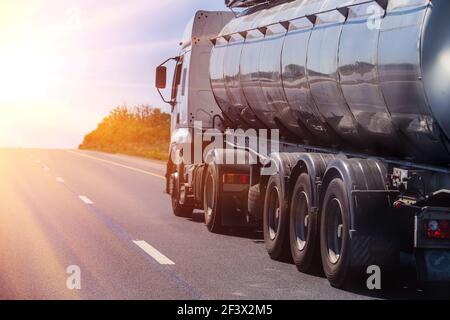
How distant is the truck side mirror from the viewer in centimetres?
1780

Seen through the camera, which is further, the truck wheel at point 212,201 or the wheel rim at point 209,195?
the wheel rim at point 209,195

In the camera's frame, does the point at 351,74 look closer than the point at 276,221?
Yes

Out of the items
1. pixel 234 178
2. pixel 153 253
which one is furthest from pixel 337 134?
pixel 234 178

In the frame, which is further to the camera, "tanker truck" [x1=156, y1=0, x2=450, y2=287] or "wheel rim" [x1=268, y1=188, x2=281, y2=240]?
"wheel rim" [x1=268, y1=188, x2=281, y2=240]

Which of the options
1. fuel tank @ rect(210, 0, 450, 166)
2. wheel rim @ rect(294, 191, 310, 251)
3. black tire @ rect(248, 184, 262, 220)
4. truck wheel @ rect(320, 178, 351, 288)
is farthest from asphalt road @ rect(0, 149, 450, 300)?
fuel tank @ rect(210, 0, 450, 166)

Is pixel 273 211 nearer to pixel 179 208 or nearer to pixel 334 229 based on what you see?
pixel 334 229

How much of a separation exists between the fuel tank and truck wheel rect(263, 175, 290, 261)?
2.50ft

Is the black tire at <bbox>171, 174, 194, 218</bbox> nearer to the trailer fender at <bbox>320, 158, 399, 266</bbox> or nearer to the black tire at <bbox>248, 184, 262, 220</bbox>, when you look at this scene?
the black tire at <bbox>248, 184, 262, 220</bbox>

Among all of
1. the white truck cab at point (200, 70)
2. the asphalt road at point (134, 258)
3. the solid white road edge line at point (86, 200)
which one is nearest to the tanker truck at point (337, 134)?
the asphalt road at point (134, 258)

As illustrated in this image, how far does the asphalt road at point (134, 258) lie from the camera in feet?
28.4

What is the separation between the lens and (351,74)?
9203mm

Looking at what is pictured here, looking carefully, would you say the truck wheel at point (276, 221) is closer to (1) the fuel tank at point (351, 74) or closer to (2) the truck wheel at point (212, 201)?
(1) the fuel tank at point (351, 74)

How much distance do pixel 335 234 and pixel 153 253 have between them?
8.71ft

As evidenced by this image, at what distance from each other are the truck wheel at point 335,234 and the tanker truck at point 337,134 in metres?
0.01
